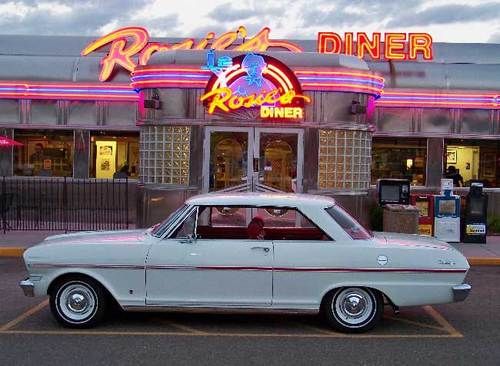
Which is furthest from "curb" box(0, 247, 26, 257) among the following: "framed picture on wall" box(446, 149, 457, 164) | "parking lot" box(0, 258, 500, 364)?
"framed picture on wall" box(446, 149, 457, 164)

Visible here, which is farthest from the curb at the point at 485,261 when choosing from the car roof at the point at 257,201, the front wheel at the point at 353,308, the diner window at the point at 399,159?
the diner window at the point at 399,159

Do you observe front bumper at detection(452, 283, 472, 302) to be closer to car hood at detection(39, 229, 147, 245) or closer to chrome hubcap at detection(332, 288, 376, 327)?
chrome hubcap at detection(332, 288, 376, 327)

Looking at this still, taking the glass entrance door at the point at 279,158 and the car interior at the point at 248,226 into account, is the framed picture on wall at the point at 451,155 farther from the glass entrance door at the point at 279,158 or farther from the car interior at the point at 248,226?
the car interior at the point at 248,226

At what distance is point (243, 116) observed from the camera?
14.1 meters

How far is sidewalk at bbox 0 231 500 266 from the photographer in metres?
12.1

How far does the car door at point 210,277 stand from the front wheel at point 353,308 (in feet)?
2.21

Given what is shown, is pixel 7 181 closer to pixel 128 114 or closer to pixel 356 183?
pixel 128 114

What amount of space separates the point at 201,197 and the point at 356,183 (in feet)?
25.3

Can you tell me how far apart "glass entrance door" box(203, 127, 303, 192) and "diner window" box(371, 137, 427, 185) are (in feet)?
15.5

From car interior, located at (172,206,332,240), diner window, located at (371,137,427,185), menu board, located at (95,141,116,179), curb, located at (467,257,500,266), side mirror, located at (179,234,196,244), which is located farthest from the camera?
menu board, located at (95,141,116,179)

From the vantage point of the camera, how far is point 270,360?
6.00 meters

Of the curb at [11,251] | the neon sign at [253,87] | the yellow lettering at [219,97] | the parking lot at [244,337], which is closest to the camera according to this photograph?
the parking lot at [244,337]

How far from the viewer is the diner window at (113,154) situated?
728 inches

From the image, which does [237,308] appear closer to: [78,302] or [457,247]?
[78,302]
